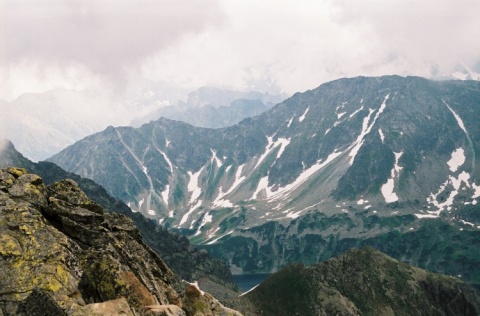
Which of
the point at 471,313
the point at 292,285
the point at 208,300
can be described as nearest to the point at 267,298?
the point at 292,285

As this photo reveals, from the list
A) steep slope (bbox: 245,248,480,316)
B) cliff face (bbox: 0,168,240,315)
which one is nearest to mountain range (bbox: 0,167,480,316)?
cliff face (bbox: 0,168,240,315)

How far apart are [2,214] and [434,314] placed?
168 m

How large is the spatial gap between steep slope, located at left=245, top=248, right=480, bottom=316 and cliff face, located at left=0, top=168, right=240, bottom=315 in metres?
124

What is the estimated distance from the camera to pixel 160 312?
23672 millimetres

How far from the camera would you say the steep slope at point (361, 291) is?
15062 cm

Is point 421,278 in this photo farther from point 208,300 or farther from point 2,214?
point 2,214

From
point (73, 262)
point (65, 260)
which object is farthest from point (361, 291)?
point (65, 260)

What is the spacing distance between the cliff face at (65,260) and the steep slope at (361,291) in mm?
124170

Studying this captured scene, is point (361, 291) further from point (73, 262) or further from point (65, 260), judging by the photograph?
point (65, 260)

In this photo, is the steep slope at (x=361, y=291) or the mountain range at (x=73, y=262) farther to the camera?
the steep slope at (x=361, y=291)

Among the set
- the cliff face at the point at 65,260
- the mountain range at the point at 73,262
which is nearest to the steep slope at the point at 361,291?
the mountain range at the point at 73,262

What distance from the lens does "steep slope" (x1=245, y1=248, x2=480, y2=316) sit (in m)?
151

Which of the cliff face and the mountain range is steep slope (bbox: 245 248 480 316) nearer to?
the mountain range

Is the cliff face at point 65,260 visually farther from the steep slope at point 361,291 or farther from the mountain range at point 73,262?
the steep slope at point 361,291
